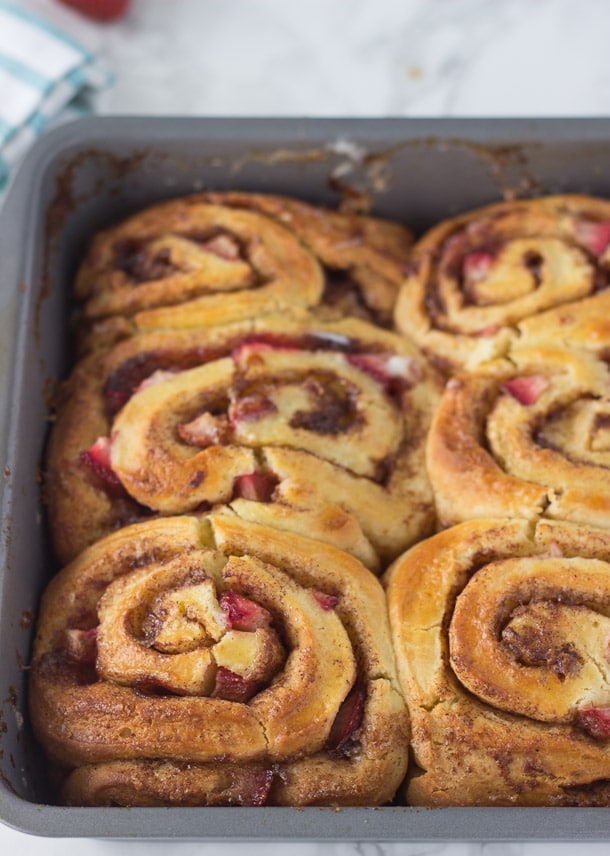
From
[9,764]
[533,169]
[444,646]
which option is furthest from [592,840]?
[533,169]

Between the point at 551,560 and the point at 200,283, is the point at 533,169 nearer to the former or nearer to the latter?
the point at 200,283

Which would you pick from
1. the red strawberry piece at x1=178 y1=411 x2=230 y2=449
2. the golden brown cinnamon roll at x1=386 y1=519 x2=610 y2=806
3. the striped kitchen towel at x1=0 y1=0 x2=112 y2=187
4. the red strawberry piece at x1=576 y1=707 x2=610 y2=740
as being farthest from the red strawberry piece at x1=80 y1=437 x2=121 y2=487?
the striped kitchen towel at x1=0 y1=0 x2=112 y2=187

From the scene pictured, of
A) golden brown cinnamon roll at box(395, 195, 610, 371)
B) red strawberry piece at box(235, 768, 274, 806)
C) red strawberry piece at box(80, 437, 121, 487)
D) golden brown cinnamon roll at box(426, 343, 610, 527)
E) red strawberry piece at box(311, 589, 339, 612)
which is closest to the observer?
red strawberry piece at box(235, 768, 274, 806)

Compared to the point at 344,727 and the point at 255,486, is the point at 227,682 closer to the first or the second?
the point at 344,727

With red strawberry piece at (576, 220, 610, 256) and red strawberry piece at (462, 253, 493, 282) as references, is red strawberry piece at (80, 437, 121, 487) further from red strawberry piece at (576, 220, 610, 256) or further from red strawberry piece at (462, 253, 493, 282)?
red strawberry piece at (576, 220, 610, 256)

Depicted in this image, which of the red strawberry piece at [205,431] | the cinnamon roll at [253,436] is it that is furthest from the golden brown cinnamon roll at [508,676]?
the red strawberry piece at [205,431]

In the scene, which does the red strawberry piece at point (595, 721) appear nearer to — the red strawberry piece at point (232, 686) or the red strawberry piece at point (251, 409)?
the red strawberry piece at point (232, 686)

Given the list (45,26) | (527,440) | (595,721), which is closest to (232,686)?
(595,721)
